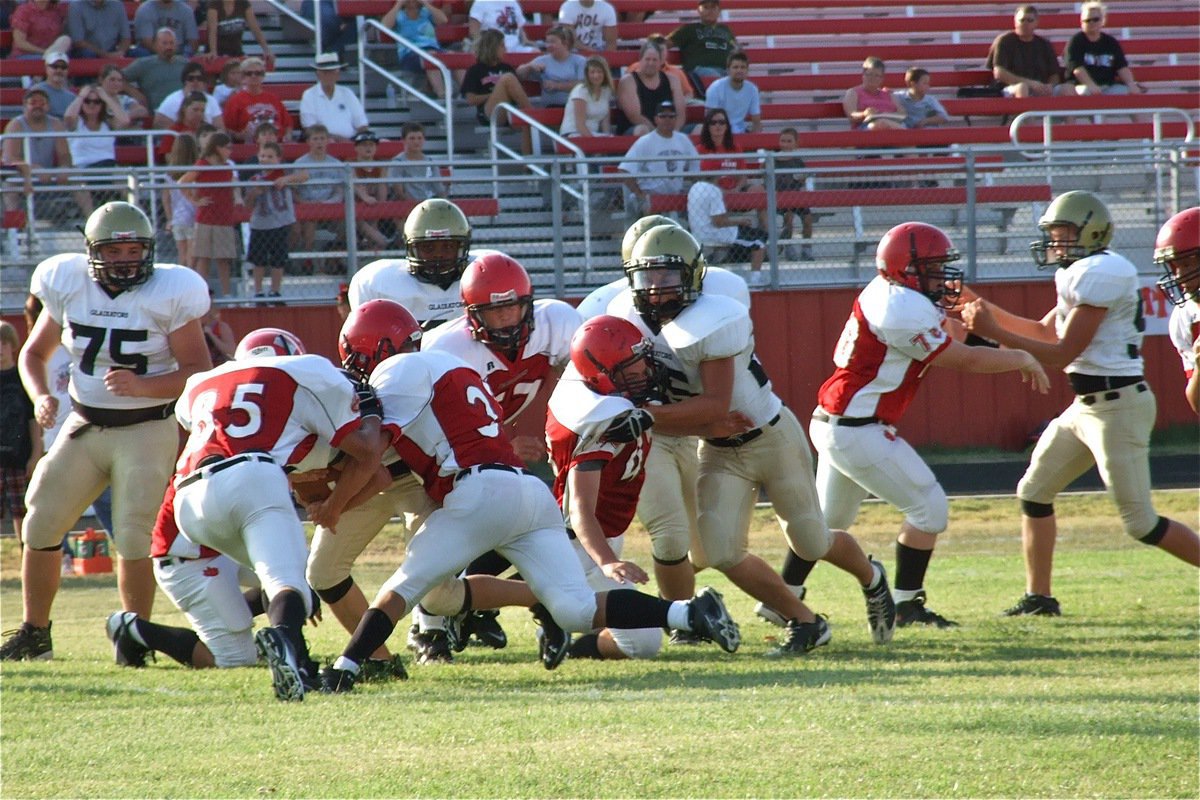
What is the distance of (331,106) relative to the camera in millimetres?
14320

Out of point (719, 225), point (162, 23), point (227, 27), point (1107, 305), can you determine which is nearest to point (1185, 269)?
point (1107, 305)

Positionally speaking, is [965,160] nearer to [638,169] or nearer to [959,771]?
[638,169]

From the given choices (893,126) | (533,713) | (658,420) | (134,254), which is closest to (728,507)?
(658,420)

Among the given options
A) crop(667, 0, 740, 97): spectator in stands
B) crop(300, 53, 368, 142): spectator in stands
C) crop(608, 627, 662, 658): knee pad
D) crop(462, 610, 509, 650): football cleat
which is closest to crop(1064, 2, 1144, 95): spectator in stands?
crop(667, 0, 740, 97): spectator in stands

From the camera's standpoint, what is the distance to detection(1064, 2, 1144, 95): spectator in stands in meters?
16.8

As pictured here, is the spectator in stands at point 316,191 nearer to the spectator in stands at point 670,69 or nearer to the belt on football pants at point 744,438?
the spectator in stands at point 670,69

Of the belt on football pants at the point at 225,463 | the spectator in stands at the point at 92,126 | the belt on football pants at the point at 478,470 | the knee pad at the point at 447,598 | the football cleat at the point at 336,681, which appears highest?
the spectator in stands at the point at 92,126

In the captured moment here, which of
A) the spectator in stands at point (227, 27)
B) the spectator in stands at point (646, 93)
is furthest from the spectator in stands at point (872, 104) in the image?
the spectator in stands at point (227, 27)

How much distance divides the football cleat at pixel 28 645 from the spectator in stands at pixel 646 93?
9.20 meters

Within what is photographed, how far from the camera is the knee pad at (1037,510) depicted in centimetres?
769

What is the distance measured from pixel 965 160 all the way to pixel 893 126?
2.26 metres

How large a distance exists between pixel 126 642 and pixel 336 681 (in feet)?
4.93

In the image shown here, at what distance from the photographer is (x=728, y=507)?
6.53 metres

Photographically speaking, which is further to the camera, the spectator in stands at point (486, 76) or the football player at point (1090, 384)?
the spectator in stands at point (486, 76)
